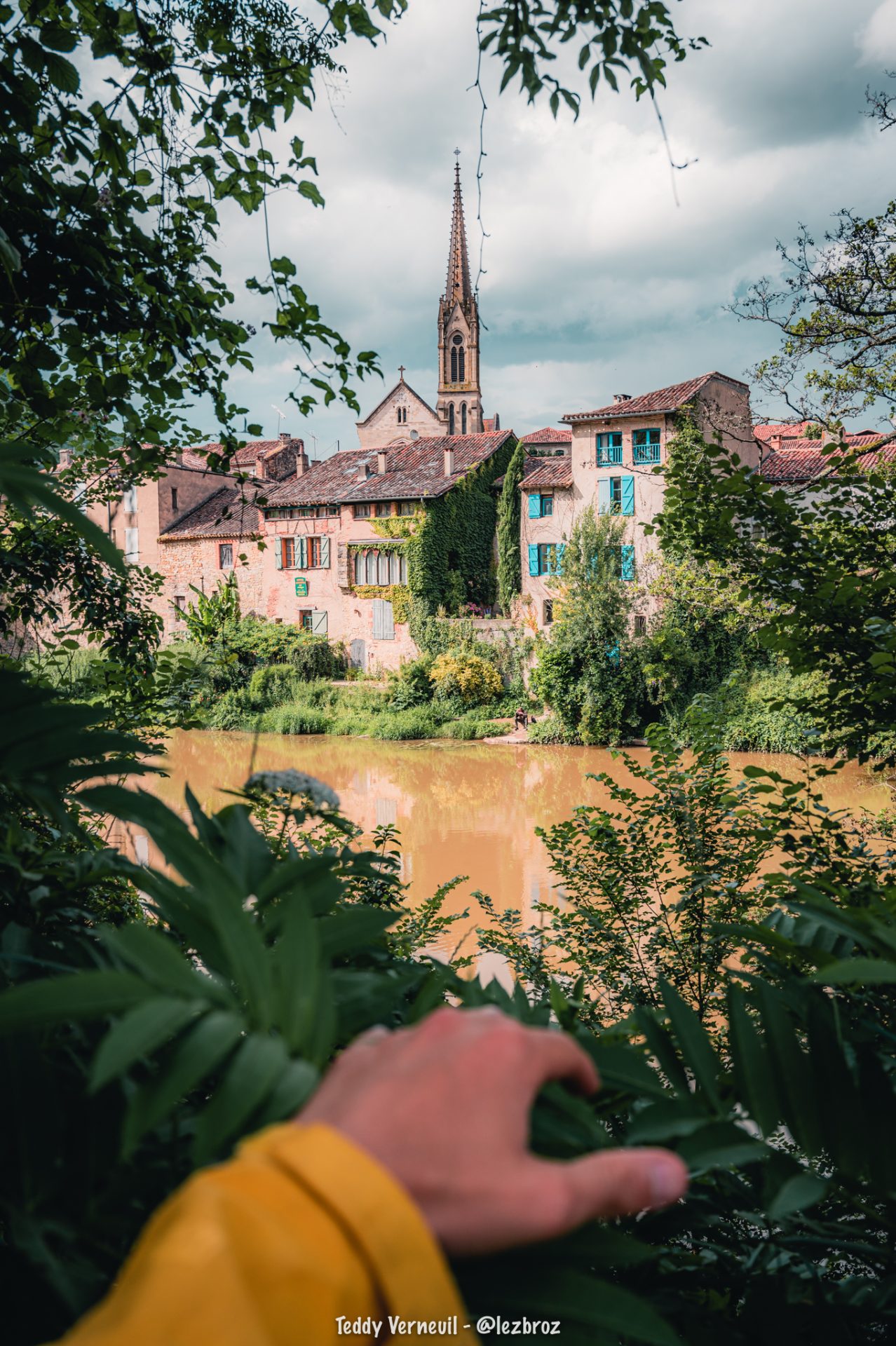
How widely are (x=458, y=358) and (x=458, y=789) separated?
3751cm

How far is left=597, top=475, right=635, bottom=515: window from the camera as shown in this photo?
81.1 ft

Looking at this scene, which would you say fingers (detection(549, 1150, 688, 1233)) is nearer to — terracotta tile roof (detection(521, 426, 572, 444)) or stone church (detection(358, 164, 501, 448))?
terracotta tile roof (detection(521, 426, 572, 444))

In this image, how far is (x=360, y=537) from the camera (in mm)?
30188

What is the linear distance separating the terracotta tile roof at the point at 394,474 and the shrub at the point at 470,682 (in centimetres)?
643

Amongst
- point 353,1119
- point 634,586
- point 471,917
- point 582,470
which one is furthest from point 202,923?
point 582,470

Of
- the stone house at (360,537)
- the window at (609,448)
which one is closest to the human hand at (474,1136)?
the window at (609,448)

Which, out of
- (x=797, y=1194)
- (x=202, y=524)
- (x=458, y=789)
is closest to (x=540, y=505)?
(x=458, y=789)

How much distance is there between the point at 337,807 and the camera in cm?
127

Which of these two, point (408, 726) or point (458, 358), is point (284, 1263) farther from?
point (458, 358)

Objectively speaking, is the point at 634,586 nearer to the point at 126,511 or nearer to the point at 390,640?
the point at 390,640

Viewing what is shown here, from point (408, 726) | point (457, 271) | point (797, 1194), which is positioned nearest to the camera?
point (797, 1194)

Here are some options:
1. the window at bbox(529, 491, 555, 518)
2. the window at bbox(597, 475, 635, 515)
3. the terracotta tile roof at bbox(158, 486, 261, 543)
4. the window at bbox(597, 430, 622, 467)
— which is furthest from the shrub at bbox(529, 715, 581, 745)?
the terracotta tile roof at bbox(158, 486, 261, 543)

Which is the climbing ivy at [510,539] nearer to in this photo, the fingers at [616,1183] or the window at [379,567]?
the window at [379,567]

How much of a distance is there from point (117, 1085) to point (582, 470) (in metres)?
26.0
